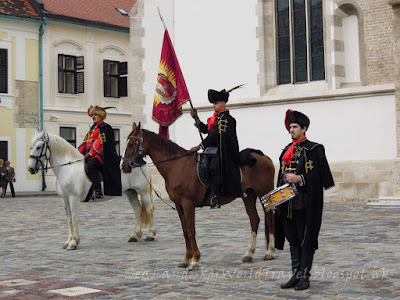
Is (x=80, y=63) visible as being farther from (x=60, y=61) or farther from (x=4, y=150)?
(x=4, y=150)

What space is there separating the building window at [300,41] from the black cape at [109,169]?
1043 centimetres

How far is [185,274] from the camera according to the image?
743cm

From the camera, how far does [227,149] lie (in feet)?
27.0

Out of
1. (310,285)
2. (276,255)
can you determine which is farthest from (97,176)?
(310,285)

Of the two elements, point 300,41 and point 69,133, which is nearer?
point 300,41

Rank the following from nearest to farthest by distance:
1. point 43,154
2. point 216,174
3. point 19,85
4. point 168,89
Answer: point 216,174
point 168,89
point 43,154
point 19,85

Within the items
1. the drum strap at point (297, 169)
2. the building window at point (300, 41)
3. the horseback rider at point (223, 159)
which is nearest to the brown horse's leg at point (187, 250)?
the horseback rider at point (223, 159)

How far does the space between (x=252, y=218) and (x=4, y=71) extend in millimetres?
24720

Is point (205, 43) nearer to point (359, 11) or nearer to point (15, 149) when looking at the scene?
point (359, 11)

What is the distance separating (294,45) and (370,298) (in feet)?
49.4

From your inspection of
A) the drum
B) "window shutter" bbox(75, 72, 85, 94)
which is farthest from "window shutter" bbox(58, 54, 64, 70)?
the drum

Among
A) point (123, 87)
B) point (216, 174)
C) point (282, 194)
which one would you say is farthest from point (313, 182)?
point (123, 87)

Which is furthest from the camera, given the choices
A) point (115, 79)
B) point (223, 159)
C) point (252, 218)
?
point (115, 79)

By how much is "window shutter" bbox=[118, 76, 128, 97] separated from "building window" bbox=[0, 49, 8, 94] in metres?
6.03
